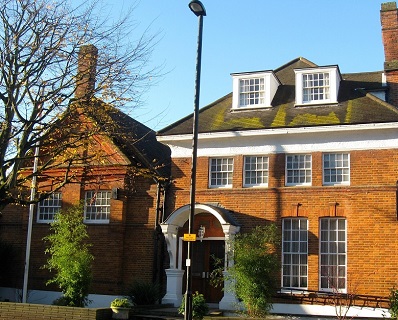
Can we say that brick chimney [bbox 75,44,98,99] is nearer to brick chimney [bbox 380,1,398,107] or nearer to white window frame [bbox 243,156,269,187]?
white window frame [bbox 243,156,269,187]

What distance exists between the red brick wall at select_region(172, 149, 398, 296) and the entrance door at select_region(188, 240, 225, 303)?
5.13 feet

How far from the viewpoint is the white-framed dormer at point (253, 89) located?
24.2 metres

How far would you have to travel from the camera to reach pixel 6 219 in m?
27.2

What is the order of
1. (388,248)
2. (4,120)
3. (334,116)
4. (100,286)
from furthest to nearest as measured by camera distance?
1. (100,286)
2. (334,116)
3. (388,248)
4. (4,120)

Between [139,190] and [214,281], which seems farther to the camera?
[139,190]

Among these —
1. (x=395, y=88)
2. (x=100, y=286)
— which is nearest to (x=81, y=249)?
(x=100, y=286)

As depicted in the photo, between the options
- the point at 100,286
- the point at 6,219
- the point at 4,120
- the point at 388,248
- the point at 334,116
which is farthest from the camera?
the point at 6,219

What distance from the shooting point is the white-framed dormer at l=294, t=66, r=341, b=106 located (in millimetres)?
23406

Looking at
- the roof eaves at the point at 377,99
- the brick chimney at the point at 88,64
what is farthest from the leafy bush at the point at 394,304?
the brick chimney at the point at 88,64

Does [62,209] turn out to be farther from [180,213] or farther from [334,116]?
[334,116]

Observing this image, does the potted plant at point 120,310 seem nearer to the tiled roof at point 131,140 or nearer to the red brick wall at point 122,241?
the red brick wall at point 122,241

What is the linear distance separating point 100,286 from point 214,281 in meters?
5.75

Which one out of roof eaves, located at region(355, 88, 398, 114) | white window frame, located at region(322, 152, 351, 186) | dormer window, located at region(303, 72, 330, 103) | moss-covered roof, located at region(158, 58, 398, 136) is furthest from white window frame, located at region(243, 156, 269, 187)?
roof eaves, located at region(355, 88, 398, 114)

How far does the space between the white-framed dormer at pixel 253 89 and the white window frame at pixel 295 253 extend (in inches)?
201
